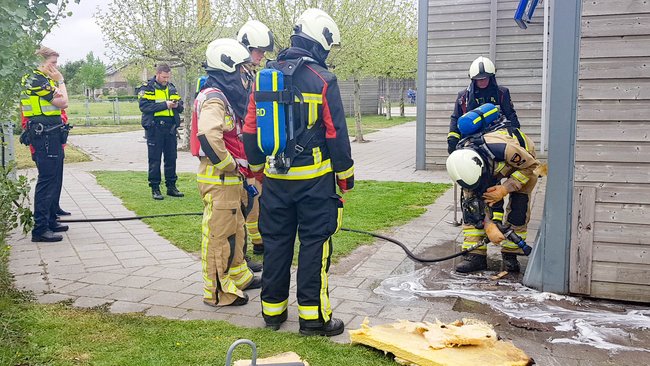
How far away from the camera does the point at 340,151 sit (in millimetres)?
4309

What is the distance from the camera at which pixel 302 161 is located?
4.34 metres

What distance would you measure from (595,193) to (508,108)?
240 centimetres

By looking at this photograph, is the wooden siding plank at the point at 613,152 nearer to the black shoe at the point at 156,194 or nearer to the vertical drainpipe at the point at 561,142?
the vertical drainpipe at the point at 561,142

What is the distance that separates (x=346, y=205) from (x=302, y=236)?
512 cm

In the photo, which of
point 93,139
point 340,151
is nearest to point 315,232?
point 340,151

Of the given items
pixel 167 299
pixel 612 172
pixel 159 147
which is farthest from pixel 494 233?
pixel 159 147

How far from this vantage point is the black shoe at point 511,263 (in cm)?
608

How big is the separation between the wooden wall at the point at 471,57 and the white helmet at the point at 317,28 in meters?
8.71

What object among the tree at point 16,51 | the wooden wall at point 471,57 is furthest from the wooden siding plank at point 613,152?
the wooden wall at point 471,57

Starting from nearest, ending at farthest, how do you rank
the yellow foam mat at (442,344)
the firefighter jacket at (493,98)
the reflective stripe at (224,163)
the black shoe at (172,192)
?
the yellow foam mat at (442,344)
the reflective stripe at (224,163)
the firefighter jacket at (493,98)
the black shoe at (172,192)

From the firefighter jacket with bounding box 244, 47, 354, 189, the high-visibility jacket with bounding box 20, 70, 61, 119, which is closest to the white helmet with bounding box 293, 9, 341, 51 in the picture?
the firefighter jacket with bounding box 244, 47, 354, 189

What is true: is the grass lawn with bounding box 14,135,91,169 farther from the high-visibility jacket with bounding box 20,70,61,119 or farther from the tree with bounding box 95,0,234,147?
the high-visibility jacket with bounding box 20,70,61,119

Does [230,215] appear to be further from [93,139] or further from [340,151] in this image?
[93,139]

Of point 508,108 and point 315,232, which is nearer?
point 315,232
